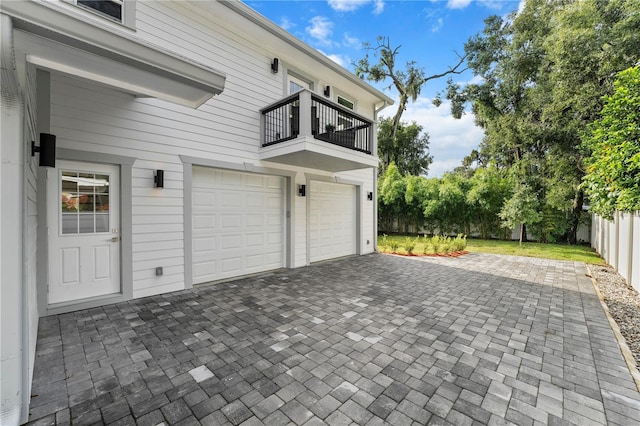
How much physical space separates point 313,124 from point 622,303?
20.7 ft

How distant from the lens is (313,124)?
541cm

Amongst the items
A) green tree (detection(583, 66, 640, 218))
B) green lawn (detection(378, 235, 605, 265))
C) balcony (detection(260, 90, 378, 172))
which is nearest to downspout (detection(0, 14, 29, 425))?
balcony (detection(260, 90, 378, 172))

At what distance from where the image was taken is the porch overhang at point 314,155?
518 cm

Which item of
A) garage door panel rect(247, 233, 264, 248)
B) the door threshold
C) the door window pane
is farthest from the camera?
garage door panel rect(247, 233, 264, 248)

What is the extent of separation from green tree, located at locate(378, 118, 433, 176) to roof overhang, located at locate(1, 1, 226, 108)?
18.0 m

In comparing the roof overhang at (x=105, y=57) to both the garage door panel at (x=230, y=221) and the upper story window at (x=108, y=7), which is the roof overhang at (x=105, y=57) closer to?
the upper story window at (x=108, y=7)

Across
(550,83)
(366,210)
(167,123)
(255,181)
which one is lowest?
(366,210)

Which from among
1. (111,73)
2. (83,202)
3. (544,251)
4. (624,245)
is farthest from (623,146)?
(83,202)

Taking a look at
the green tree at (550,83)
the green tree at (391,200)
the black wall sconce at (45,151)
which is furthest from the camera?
the green tree at (391,200)

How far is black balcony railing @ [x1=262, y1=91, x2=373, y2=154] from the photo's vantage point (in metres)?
5.21

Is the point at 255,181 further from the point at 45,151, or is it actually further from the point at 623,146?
the point at 623,146

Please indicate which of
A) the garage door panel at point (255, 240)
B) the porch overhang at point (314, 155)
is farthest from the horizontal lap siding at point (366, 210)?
the garage door panel at point (255, 240)

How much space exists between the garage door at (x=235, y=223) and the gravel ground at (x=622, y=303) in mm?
5812

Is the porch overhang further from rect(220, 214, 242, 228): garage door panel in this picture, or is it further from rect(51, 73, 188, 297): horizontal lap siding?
rect(51, 73, 188, 297): horizontal lap siding
